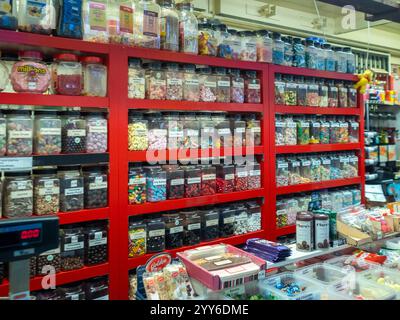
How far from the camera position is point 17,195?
189 cm

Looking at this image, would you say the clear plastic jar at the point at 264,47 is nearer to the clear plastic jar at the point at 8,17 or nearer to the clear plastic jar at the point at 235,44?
the clear plastic jar at the point at 235,44

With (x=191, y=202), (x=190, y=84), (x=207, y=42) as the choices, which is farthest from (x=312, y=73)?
(x=191, y=202)

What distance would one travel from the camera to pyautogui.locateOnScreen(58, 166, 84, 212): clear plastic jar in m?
2.04

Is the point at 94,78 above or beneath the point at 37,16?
beneath

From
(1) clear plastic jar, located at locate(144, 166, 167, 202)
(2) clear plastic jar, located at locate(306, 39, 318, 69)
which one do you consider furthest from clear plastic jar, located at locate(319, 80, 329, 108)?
(1) clear plastic jar, located at locate(144, 166, 167, 202)

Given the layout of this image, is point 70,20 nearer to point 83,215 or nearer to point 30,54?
point 30,54

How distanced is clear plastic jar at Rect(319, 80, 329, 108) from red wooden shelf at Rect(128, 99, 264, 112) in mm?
789

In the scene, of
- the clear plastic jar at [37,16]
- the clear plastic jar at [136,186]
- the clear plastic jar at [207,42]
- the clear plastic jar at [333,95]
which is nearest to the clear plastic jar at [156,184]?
the clear plastic jar at [136,186]

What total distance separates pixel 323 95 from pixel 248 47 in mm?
989

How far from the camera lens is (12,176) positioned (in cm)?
191

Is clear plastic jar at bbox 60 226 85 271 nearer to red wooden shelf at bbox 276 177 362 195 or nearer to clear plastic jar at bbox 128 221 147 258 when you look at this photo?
clear plastic jar at bbox 128 221 147 258

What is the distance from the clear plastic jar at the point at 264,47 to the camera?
112 inches

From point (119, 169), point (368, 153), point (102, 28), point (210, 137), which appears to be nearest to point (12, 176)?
point (119, 169)

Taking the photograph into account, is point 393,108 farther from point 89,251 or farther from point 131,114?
point 89,251
